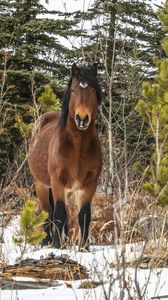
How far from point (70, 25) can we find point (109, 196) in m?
8.66

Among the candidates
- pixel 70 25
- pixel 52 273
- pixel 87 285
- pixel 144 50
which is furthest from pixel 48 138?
pixel 144 50

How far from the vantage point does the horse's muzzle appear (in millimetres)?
5801

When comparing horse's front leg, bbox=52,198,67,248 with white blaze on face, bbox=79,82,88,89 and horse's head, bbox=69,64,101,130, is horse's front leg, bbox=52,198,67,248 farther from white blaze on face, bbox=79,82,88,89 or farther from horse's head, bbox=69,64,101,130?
white blaze on face, bbox=79,82,88,89

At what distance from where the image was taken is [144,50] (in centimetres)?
2116

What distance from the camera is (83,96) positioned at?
6.02 m

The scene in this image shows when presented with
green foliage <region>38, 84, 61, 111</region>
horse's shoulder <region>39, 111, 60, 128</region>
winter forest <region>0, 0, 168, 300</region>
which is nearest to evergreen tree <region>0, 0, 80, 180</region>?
winter forest <region>0, 0, 168, 300</region>

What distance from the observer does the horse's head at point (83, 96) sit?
587 cm

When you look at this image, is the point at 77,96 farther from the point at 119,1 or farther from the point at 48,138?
the point at 119,1

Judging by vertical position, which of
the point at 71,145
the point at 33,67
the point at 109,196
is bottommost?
the point at 109,196

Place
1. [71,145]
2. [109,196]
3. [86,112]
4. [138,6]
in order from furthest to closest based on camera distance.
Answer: [138,6], [109,196], [71,145], [86,112]

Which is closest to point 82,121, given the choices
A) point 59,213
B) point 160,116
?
point 59,213

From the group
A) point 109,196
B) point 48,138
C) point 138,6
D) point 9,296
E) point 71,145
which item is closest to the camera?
point 9,296

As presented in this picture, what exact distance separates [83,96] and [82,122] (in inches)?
13.3

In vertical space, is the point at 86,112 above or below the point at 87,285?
above
